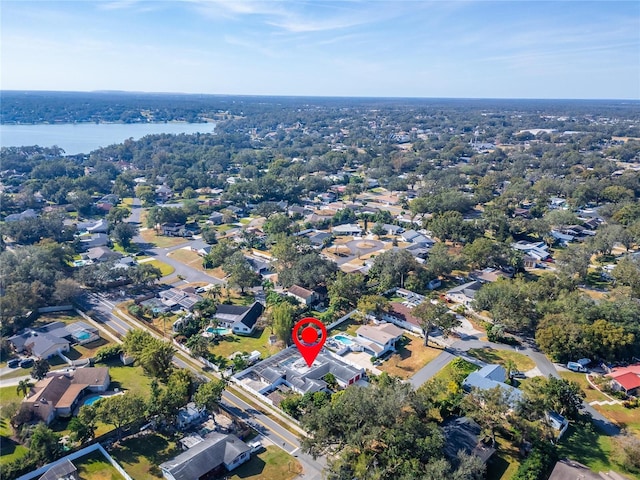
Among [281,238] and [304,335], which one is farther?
[281,238]

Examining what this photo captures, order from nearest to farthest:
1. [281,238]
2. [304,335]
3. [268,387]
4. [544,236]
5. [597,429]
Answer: [597,429], [268,387], [304,335], [281,238], [544,236]

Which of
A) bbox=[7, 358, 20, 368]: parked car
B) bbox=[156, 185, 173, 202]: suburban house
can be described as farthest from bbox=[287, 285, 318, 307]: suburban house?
bbox=[156, 185, 173, 202]: suburban house

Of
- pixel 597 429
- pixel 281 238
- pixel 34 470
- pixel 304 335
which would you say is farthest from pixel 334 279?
pixel 34 470

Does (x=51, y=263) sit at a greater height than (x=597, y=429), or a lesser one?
greater

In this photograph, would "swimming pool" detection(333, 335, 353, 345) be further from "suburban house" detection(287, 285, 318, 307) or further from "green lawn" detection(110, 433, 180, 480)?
"green lawn" detection(110, 433, 180, 480)

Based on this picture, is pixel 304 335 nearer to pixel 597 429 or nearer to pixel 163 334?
pixel 163 334

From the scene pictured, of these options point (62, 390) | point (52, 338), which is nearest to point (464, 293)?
point (62, 390)
